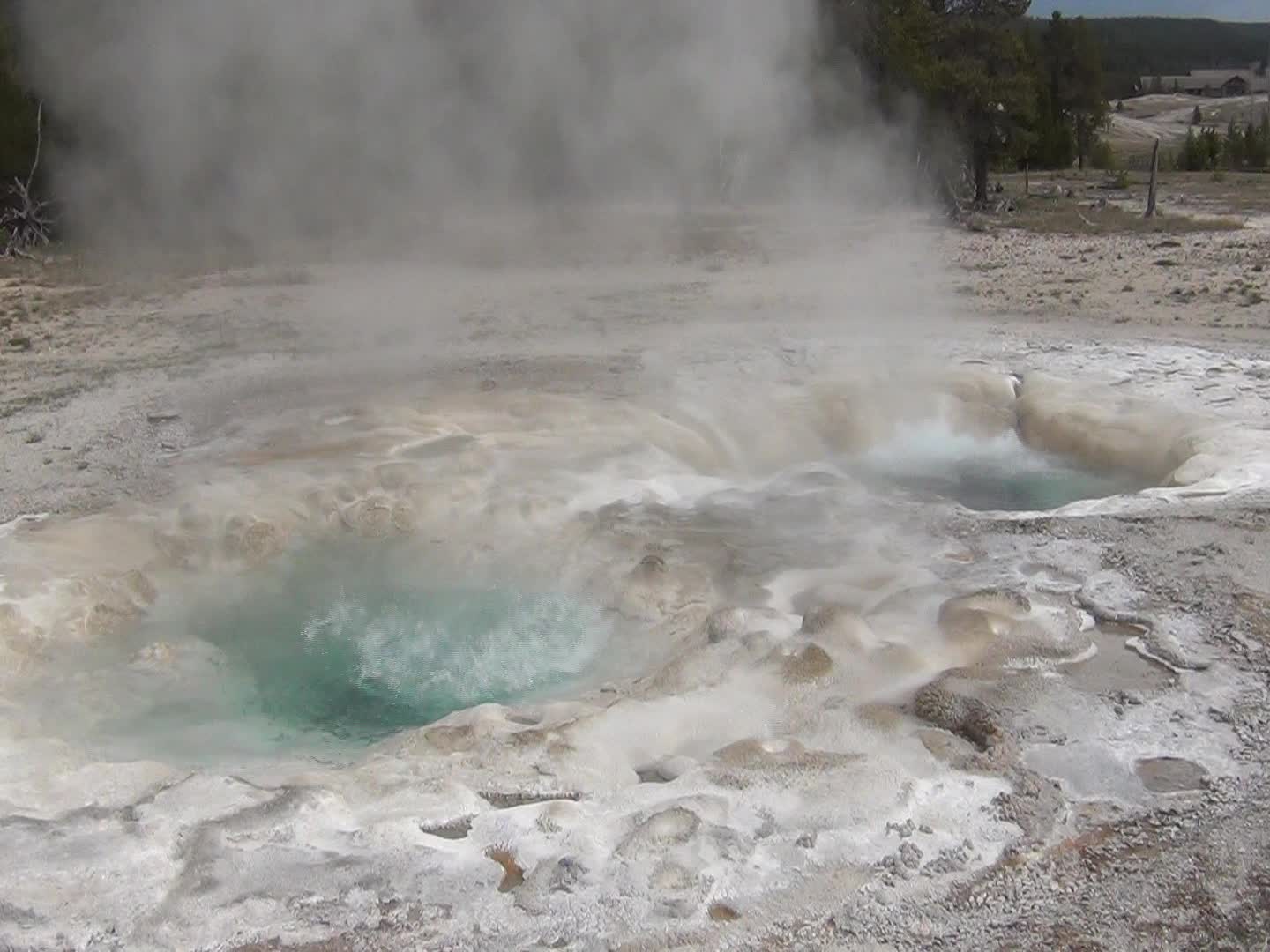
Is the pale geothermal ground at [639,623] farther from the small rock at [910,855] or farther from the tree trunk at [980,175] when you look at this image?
the tree trunk at [980,175]

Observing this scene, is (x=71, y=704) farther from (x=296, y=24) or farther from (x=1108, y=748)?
(x=1108, y=748)

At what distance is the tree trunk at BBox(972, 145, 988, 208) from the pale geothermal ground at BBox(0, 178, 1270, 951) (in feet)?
20.6

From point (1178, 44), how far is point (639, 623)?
76654 mm

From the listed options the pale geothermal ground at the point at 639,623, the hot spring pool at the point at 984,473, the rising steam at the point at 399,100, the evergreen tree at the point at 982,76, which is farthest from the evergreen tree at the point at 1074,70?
the rising steam at the point at 399,100

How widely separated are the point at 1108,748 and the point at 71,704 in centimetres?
244

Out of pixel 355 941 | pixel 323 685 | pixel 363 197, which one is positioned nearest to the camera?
pixel 355 941

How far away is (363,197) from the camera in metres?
3.77

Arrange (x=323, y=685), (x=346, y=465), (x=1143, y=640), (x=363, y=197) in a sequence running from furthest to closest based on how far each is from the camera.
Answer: (x=346, y=465) → (x=363, y=197) → (x=323, y=685) → (x=1143, y=640)

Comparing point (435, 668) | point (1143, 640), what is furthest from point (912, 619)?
point (435, 668)

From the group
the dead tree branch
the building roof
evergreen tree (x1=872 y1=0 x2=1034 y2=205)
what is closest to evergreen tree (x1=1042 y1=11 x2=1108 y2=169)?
evergreen tree (x1=872 y1=0 x2=1034 y2=205)

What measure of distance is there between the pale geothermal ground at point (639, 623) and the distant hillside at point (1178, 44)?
1836 inches

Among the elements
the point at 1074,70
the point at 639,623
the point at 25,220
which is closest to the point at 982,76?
the point at 1074,70

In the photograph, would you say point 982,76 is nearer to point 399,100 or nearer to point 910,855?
point 399,100

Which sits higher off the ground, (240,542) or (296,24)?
(296,24)
